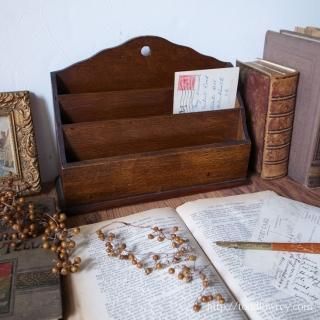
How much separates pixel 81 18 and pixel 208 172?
0.38 m

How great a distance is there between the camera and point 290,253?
564 millimetres

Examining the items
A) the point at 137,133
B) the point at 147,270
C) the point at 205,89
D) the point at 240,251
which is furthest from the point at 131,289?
the point at 205,89

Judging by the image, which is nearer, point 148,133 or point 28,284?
point 28,284

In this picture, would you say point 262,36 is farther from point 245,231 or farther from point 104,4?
point 245,231

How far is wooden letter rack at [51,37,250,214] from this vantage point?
66cm

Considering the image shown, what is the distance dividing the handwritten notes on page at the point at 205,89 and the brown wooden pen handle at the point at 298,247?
1.03 ft

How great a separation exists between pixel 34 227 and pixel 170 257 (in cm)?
21

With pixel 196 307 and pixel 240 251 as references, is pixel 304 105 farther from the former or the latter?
pixel 196 307

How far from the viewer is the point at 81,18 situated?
0.70 metres

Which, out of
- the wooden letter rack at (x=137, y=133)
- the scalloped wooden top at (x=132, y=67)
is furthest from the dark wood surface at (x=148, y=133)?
the scalloped wooden top at (x=132, y=67)

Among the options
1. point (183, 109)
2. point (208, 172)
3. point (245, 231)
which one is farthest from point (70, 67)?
point (245, 231)

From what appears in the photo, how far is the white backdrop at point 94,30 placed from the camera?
67cm

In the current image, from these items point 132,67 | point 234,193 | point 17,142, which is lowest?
point 234,193

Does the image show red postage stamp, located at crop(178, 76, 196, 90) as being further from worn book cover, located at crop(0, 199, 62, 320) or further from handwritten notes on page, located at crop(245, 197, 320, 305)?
worn book cover, located at crop(0, 199, 62, 320)
